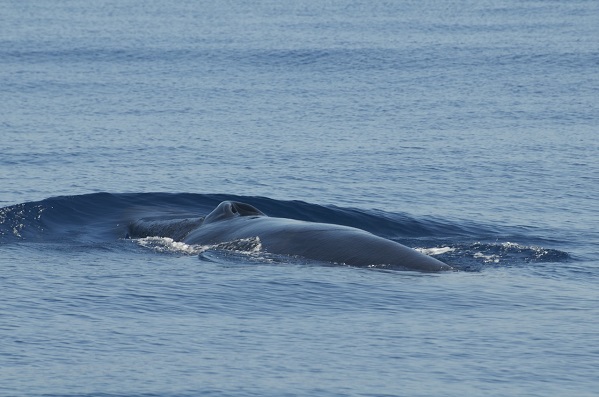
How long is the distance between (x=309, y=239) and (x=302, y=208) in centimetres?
614

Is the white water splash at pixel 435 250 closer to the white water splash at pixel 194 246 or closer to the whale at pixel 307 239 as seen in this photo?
the whale at pixel 307 239

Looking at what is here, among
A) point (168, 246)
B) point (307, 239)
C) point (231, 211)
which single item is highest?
point (231, 211)

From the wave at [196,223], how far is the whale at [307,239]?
371 mm

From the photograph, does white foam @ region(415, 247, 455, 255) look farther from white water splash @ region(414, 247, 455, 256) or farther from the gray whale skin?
the gray whale skin

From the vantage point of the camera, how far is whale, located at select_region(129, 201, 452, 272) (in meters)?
21.7

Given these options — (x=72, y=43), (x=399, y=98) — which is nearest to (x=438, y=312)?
(x=399, y=98)

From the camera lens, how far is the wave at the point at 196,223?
2380cm

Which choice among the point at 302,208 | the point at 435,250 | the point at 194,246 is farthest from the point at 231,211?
the point at 302,208

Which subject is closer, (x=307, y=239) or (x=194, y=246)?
(x=307, y=239)

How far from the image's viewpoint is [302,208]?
28.7 m

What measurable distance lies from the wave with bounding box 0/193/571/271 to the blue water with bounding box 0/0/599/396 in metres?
0.07

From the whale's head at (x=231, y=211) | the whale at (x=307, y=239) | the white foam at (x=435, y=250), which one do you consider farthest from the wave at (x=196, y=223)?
the whale's head at (x=231, y=211)

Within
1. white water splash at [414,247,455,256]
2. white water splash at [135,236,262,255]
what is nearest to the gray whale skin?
white water splash at [135,236,262,255]

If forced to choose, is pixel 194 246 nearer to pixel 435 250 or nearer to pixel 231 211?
pixel 231 211
